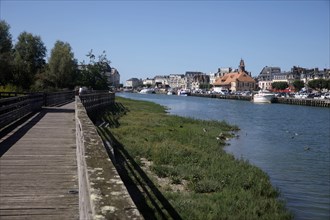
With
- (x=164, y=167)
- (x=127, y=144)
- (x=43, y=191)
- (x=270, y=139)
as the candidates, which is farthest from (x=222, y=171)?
(x=270, y=139)

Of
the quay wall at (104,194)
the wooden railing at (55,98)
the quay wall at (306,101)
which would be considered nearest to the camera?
the quay wall at (104,194)

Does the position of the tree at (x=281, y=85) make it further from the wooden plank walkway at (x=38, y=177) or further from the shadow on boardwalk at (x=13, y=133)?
the wooden plank walkway at (x=38, y=177)

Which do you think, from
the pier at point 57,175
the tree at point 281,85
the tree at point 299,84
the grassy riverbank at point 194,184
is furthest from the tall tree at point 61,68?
the tree at point 281,85

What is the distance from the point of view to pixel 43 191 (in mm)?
7105

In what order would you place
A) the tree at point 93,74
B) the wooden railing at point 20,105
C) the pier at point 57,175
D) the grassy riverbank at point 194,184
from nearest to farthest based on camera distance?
1. the pier at point 57,175
2. the grassy riverbank at point 194,184
3. the wooden railing at point 20,105
4. the tree at point 93,74

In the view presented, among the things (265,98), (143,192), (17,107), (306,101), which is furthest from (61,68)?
(265,98)

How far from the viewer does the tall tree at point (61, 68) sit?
69375mm

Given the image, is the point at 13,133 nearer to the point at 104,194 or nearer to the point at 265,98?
the point at 104,194

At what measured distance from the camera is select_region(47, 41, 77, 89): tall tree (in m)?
69.4

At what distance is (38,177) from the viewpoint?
26.6 feet

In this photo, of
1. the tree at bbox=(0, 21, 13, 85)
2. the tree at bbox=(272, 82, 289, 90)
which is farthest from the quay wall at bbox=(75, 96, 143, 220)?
the tree at bbox=(272, 82, 289, 90)

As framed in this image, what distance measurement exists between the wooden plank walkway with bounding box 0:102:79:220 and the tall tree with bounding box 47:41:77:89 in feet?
189

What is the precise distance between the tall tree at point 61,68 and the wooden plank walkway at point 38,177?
5746cm

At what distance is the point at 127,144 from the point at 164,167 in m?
4.42
